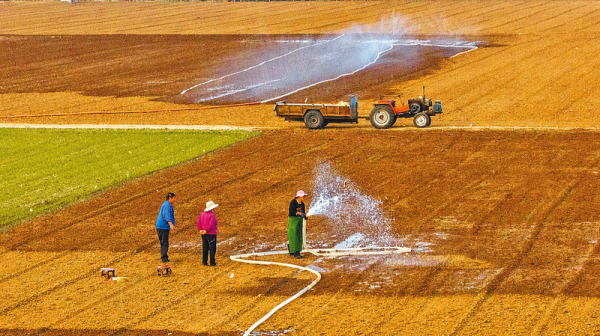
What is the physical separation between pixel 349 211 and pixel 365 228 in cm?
166

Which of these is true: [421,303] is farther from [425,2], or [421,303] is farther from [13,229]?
[425,2]

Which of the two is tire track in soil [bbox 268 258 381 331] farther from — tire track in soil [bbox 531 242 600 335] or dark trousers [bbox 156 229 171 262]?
dark trousers [bbox 156 229 171 262]

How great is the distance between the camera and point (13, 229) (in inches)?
879

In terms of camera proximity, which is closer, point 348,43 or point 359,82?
point 359,82

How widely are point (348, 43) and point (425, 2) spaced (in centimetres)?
2093

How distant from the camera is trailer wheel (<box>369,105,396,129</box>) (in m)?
33.0

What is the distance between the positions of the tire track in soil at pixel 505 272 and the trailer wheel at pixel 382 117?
10817 mm

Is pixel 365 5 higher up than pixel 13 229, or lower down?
higher up

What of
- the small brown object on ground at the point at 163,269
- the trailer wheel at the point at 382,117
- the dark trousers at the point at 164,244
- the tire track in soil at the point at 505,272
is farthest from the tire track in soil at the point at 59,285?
the trailer wheel at the point at 382,117

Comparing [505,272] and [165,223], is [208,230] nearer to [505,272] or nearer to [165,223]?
[165,223]

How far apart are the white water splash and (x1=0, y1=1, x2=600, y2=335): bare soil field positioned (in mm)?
323

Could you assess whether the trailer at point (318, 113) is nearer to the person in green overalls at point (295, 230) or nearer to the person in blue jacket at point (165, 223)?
the person in green overalls at point (295, 230)

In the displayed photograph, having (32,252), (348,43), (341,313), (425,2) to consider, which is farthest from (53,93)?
(425,2)

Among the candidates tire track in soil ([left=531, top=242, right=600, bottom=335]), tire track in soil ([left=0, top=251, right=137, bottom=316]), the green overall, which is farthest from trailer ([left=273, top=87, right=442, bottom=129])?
tire track in soil ([left=531, top=242, right=600, bottom=335])
